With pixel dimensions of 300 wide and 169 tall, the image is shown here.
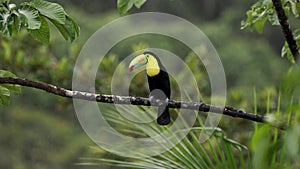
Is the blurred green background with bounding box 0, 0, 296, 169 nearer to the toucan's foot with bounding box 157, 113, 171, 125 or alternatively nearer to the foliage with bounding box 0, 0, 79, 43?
the toucan's foot with bounding box 157, 113, 171, 125

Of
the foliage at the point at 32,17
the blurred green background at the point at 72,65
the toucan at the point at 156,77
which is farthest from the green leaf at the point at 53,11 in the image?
the blurred green background at the point at 72,65

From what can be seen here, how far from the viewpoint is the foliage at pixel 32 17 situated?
1.28 m

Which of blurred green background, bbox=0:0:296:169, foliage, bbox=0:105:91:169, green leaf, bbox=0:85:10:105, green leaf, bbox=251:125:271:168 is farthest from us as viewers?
foliage, bbox=0:105:91:169

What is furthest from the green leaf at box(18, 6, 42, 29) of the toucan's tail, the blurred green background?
the blurred green background

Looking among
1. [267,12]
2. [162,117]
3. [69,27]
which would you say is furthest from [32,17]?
[162,117]

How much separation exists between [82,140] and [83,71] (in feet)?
17.3

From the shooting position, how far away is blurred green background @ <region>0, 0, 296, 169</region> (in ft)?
11.2

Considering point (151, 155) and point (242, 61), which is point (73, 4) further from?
point (151, 155)

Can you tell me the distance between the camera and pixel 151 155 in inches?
71.7

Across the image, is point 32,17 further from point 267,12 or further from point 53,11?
point 267,12

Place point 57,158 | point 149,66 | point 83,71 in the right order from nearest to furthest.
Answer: point 149,66, point 83,71, point 57,158

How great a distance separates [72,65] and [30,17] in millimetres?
2285

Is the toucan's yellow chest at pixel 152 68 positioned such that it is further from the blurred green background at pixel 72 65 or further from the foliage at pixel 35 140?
the foliage at pixel 35 140

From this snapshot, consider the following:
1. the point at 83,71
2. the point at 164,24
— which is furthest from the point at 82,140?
the point at 83,71
